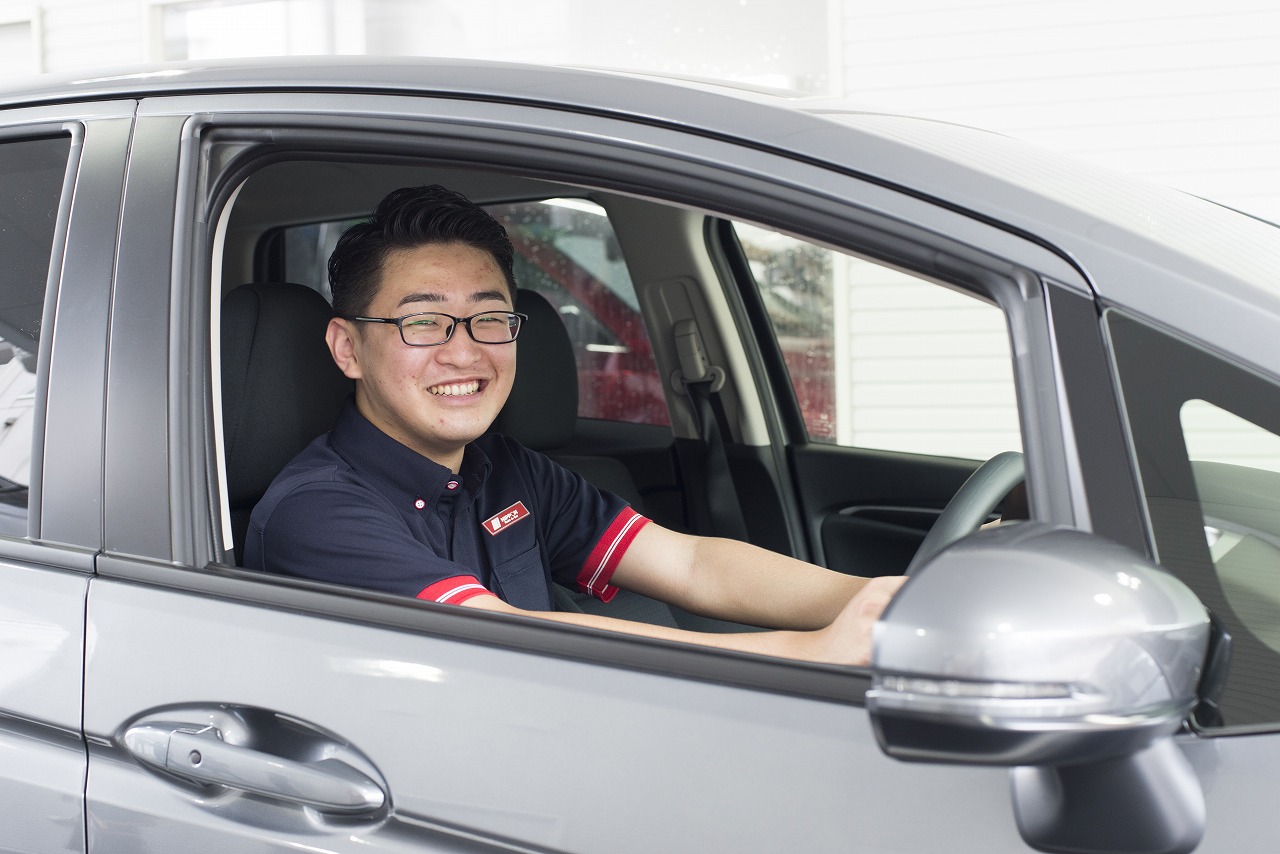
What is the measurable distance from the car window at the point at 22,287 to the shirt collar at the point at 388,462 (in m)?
0.48

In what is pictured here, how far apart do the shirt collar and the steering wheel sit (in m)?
0.71

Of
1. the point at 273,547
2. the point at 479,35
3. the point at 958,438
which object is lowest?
the point at 958,438

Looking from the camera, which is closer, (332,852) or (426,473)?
(332,852)

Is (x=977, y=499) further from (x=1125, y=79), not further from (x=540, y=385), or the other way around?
(x=1125, y=79)

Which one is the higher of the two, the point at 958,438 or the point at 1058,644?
the point at 1058,644

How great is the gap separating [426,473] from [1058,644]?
45.8 inches

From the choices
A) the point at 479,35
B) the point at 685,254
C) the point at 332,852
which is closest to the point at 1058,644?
the point at 332,852

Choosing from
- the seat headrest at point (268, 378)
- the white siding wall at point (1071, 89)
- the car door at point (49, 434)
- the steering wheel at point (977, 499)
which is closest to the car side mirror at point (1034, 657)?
the steering wheel at point (977, 499)

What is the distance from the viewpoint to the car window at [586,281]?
3.01m

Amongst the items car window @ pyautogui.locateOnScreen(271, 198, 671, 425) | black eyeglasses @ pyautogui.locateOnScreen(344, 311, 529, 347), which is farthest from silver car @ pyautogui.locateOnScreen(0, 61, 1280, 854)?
car window @ pyautogui.locateOnScreen(271, 198, 671, 425)

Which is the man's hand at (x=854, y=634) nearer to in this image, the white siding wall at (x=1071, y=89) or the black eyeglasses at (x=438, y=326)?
the black eyeglasses at (x=438, y=326)

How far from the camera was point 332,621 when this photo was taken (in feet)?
3.67

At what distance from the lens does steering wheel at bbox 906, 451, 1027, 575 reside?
4.95 feet

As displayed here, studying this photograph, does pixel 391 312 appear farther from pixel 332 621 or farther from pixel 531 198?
pixel 531 198
